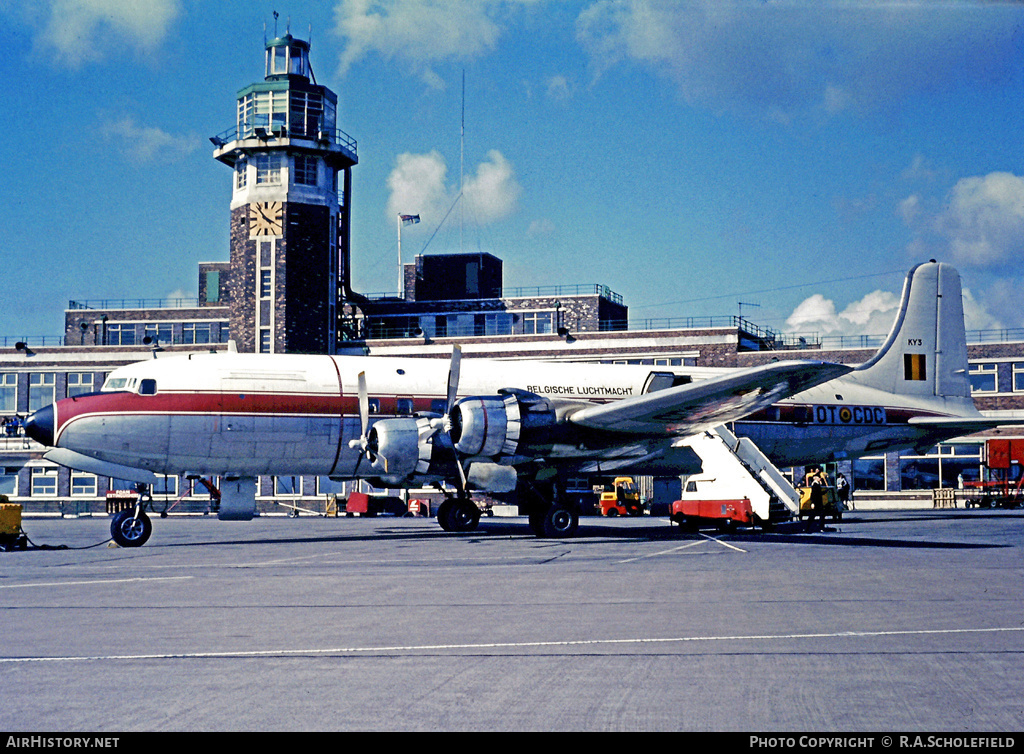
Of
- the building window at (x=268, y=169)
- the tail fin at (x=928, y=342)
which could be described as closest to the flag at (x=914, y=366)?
the tail fin at (x=928, y=342)

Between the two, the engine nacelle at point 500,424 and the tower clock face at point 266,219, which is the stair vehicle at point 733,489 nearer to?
the engine nacelle at point 500,424

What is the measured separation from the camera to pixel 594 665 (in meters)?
8.45

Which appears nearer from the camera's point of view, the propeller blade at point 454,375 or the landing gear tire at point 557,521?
the propeller blade at point 454,375

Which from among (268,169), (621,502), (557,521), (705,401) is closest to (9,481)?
(268,169)

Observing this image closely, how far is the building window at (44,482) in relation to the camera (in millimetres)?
70250

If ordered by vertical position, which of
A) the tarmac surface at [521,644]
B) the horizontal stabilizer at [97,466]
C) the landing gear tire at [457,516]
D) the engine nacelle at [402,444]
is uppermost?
the engine nacelle at [402,444]

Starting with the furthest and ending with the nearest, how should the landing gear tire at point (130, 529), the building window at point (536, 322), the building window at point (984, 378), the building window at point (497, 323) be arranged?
the building window at point (497, 323) < the building window at point (536, 322) < the building window at point (984, 378) < the landing gear tire at point (130, 529)

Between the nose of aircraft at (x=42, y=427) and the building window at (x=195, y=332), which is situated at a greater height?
the building window at (x=195, y=332)

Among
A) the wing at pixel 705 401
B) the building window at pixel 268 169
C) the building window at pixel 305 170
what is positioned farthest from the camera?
the building window at pixel 305 170

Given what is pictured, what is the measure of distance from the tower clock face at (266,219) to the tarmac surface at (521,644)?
169ft

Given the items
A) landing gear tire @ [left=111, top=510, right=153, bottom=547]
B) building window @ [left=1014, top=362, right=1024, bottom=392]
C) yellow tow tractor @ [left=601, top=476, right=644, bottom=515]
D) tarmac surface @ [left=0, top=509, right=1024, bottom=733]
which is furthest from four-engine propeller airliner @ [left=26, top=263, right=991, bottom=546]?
building window @ [left=1014, top=362, right=1024, bottom=392]
